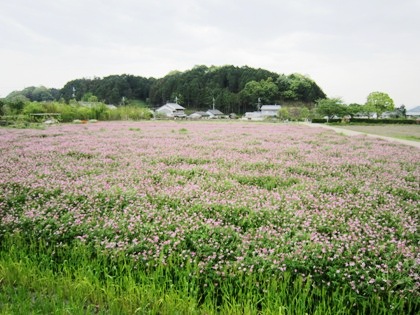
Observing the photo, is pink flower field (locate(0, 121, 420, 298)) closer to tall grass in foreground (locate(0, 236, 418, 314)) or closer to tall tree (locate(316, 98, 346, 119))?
tall grass in foreground (locate(0, 236, 418, 314))

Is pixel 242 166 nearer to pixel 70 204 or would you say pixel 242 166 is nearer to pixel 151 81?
pixel 70 204

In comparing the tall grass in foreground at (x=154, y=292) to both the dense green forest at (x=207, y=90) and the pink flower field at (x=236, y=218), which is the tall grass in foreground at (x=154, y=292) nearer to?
the pink flower field at (x=236, y=218)

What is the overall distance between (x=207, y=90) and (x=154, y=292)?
163 metres

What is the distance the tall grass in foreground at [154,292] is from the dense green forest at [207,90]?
499 ft

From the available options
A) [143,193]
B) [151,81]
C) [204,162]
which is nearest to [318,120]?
[204,162]

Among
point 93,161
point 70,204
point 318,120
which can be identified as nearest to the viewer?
point 70,204

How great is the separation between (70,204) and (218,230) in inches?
136

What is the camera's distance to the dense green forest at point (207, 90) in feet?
514

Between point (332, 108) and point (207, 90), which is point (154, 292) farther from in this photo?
point (207, 90)

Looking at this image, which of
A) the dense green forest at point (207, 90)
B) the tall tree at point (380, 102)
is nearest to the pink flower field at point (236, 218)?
the tall tree at point (380, 102)

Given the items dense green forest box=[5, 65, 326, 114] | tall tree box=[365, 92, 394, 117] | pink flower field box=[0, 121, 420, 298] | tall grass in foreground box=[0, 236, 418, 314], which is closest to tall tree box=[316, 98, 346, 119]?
tall tree box=[365, 92, 394, 117]

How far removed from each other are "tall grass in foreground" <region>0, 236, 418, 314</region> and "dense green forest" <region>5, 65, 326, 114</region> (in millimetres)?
152199

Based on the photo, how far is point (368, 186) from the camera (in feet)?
25.6

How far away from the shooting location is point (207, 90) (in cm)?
16112
